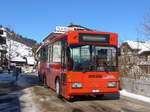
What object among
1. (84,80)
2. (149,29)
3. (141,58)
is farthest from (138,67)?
(149,29)

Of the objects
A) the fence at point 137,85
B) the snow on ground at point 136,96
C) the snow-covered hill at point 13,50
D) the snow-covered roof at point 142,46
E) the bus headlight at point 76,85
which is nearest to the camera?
the bus headlight at point 76,85

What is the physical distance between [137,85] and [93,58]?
4627 millimetres

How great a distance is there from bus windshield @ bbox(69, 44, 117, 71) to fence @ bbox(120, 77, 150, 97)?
120 inches

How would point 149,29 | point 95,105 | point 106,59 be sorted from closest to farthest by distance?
point 95,105
point 106,59
point 149,29

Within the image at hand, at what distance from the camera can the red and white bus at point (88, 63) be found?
10328mm

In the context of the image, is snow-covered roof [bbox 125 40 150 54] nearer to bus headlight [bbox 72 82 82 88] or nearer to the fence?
the fence

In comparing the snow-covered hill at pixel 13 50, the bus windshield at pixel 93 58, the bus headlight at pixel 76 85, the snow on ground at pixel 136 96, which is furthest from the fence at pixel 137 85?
the snow-covered hill at pixel 13 50

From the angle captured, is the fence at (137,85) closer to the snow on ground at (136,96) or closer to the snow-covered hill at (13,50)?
the snow on ground at (136,96)

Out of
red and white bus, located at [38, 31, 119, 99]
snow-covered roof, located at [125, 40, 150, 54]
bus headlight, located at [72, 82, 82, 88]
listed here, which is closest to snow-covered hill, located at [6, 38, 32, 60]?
snow-covered roof, located at [125, 40, 150, 54]

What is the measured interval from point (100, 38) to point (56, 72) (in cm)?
312

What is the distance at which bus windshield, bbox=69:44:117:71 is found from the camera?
10367 millimetres

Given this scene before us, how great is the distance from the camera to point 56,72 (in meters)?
12.4

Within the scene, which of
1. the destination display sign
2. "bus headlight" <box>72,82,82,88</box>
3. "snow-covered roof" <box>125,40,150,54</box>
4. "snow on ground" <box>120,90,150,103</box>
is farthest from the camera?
"snow-covered roof" <box>125,40,150,54</box>

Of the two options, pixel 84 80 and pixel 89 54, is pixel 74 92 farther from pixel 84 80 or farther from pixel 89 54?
pixel 89 54
